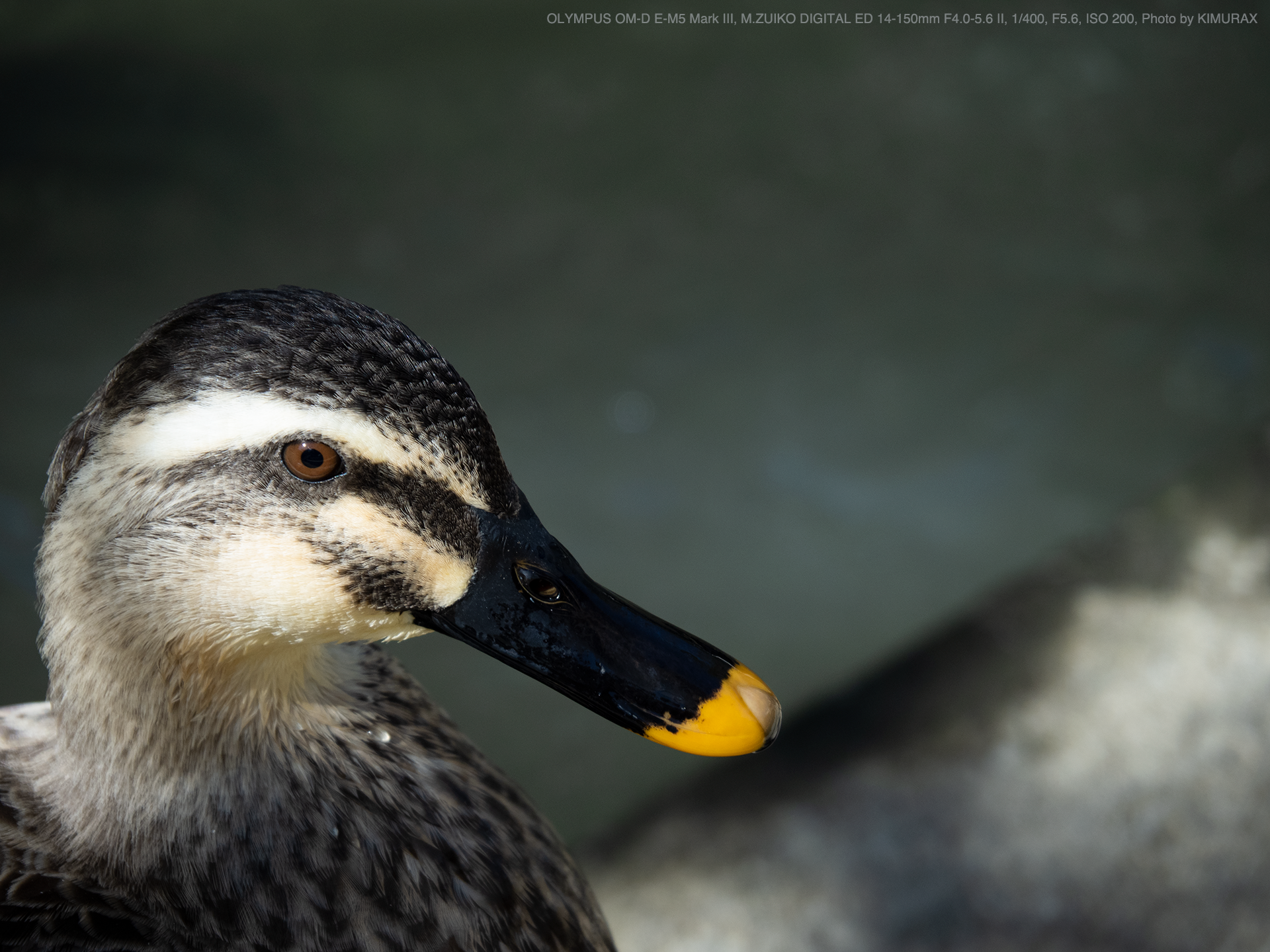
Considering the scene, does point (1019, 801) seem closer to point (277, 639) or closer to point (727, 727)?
point (727, 727)

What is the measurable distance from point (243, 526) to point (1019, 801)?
1.71 m

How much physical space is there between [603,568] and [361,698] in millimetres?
1895

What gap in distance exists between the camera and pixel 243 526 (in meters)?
1.14

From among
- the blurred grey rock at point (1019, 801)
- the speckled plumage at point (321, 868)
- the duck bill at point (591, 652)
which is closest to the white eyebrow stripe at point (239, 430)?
the duck bill at point (591, 652)

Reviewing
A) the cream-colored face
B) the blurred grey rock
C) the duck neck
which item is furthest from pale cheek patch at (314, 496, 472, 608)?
the blurred grey rock

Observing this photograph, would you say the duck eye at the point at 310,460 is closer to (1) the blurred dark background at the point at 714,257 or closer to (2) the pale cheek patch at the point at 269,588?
(2) the pale cheek patch at the point at 269,588

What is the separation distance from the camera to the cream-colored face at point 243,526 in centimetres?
112

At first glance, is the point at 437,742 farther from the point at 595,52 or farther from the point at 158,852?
the point at 595,52

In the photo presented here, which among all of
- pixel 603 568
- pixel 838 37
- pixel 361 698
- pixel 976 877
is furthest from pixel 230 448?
pixel 838 37

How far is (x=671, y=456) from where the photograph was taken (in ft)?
11.8

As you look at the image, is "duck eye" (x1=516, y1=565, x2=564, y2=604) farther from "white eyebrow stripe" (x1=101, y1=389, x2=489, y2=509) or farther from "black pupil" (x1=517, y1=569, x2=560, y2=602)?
"white eyebrow stripe" (x1=101, y1=389, x2=489, y2=509)

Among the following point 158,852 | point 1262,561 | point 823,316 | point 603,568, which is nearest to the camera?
point 158,852

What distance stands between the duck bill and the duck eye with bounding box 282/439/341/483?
0.56ft

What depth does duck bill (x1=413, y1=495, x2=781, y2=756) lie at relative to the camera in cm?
121
